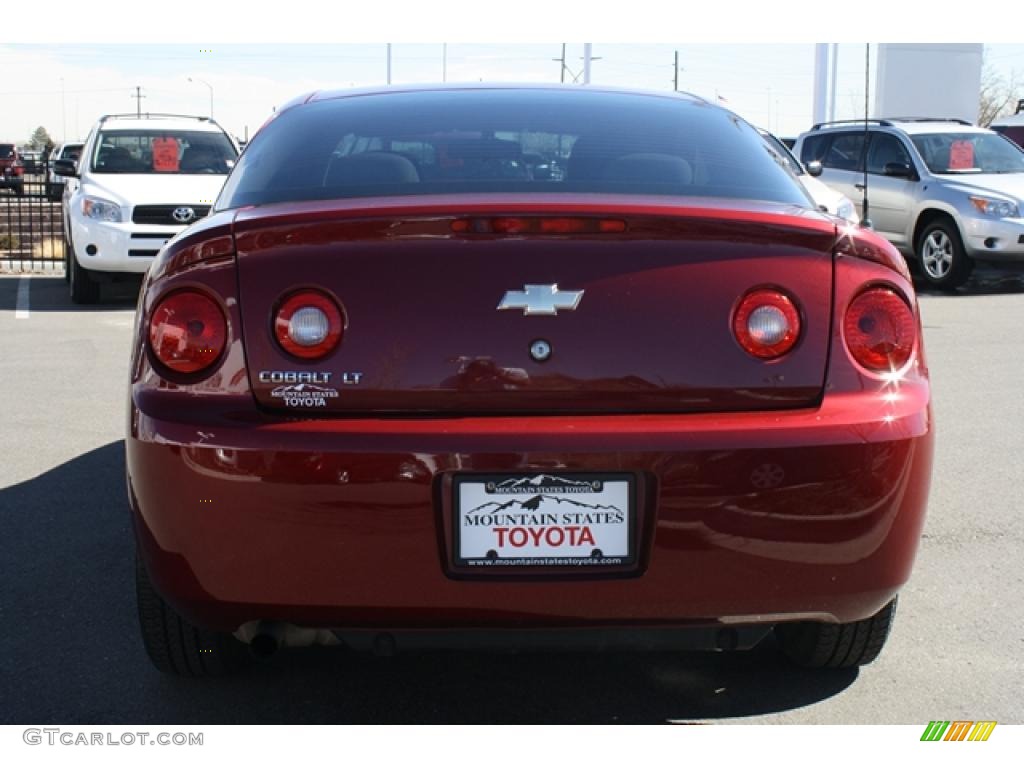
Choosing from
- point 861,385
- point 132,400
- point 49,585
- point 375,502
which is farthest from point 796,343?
point 49,585

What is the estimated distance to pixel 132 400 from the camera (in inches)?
116

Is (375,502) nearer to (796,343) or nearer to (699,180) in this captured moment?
(796,343)

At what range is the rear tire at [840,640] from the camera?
→ 3.32 metres

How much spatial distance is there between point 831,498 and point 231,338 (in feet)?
4.27

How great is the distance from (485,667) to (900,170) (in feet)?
38.2

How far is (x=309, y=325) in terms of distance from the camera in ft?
9.20

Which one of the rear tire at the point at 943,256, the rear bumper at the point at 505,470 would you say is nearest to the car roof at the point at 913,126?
the rear tire at the point at 943,256

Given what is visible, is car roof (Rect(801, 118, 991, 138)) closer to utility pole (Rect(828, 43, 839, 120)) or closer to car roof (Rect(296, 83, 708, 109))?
car roof (Rect(296, 83, 708, 109))

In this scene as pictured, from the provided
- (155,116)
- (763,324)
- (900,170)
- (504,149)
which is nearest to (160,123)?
(155,116)

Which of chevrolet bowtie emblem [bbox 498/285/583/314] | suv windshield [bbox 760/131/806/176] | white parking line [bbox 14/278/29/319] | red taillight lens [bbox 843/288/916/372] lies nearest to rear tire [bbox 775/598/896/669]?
red taillight lens [bbox 843/288/916/372]

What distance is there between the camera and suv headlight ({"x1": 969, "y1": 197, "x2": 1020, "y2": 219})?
1329 centimetres

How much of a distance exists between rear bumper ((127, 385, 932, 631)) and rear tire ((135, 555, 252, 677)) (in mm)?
378

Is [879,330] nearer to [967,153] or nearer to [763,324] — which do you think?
[763,324]

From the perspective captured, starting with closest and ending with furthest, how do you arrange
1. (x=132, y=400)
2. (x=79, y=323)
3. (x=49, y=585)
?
(x=132, y=400) → (x=49, y=585) → (x=79, y=323)
